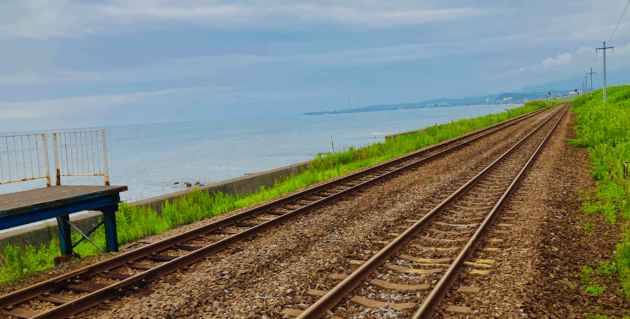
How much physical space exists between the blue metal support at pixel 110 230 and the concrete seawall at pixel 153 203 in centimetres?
189

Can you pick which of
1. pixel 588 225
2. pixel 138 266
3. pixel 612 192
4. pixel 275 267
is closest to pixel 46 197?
pixel 138 266

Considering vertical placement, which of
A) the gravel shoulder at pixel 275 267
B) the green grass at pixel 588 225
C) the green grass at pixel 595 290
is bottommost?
the green grass at pixel 595 290

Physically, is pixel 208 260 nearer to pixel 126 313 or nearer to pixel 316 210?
pixel 126 313

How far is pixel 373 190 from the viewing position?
12.2 metres

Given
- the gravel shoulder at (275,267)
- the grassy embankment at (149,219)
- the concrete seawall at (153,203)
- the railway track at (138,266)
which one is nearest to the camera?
the gravel shoulder at (275,267)

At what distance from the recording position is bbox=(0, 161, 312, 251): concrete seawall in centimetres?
888

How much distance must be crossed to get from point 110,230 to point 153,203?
3.82 m

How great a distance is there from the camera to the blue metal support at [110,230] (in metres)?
8.20

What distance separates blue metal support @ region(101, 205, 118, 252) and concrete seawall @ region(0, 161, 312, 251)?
1.89 metres

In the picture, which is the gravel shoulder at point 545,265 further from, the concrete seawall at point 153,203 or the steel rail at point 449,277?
the concrete seawall at point 153,203

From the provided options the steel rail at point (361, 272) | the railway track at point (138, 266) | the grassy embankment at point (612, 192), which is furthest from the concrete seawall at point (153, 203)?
the grassy embankment at point (612, 192)

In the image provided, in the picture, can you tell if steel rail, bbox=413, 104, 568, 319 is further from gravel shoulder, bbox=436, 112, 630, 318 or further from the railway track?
the railway track

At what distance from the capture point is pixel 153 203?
474 inches

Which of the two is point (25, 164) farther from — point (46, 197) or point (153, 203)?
point (46, 197)
